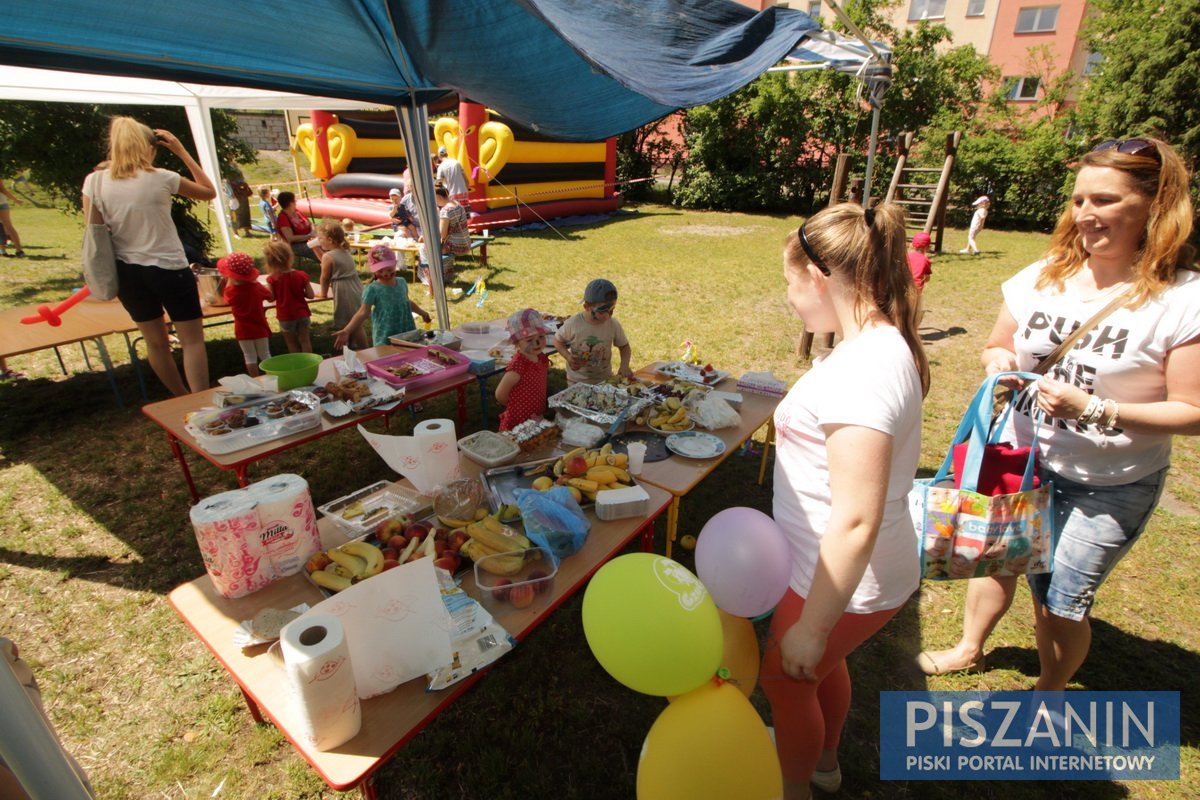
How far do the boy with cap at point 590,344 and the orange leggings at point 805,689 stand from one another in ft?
8.03

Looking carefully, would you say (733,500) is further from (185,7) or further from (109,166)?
(109,166)

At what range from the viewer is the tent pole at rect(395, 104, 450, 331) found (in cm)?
504

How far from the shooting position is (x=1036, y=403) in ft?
6.74

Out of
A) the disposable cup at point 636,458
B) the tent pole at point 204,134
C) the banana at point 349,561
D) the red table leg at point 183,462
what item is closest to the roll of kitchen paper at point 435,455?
the banana at point 349,561

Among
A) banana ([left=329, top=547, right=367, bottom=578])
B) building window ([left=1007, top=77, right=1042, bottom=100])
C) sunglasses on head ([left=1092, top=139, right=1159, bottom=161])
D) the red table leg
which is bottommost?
the red table leg

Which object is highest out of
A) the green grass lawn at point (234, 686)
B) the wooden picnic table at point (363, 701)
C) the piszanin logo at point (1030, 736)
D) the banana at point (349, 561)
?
the banana at point (349, 561)

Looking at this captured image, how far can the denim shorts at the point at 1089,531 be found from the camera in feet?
6.47

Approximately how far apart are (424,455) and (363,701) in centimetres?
106

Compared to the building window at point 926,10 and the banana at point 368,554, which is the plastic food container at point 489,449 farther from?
the building window at point 926,10

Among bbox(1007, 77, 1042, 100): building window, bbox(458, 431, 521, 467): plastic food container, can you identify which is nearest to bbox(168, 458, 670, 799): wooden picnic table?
bbox(458, 431, 521, 467): plastic food container

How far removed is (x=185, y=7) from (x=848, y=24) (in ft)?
13.6

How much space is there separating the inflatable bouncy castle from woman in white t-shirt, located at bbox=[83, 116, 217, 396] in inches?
345

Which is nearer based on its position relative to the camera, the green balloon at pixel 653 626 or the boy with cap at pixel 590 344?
the green balloon at pixel 653 626

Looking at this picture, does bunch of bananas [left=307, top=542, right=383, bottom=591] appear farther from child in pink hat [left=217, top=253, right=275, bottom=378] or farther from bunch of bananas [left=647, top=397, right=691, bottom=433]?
child in pink hat [left=217, top=253, right=275, bottom=378]
